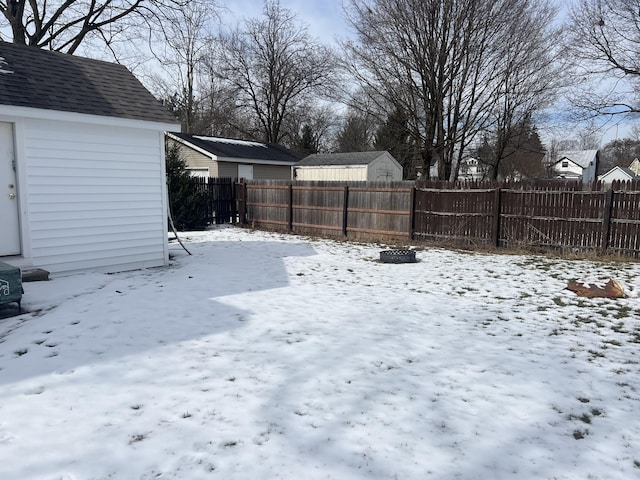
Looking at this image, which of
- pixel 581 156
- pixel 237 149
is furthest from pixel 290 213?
pixel 581 156

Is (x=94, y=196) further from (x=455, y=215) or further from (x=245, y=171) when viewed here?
(x=245, y=171)

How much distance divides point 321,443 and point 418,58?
14250 mm

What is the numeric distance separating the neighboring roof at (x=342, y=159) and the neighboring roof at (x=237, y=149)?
2.81 ft

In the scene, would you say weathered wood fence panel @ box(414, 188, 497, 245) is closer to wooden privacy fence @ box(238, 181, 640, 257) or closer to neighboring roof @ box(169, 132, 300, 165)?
wooden privacy fence @ box(238, 181, 640, 257)

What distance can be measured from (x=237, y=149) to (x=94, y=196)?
52.0 ft

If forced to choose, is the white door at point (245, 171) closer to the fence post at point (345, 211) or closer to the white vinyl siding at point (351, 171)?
the white vinyl siding at point (351, 171)

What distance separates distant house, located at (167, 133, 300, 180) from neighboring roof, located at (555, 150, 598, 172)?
3697cm

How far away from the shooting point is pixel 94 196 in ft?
22.8

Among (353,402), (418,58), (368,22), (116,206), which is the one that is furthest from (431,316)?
(368,22)

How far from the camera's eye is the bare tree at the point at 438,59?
1370 cm

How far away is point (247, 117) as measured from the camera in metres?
34.0

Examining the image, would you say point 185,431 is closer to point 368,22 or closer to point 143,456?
point 143,456

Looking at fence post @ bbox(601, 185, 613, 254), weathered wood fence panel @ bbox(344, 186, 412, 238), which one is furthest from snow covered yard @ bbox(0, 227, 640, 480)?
weathered wood fence panel @ bbox(344, 186, 412, 238)

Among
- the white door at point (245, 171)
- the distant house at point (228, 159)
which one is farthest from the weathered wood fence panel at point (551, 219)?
the white door at point (245, 171)
